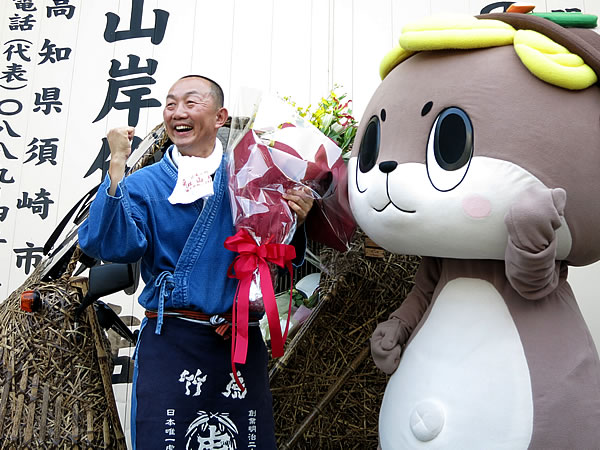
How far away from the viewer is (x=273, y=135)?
1981 millimetres

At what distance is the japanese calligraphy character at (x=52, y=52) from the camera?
12.8 ft

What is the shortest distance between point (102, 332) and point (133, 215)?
1.88ft

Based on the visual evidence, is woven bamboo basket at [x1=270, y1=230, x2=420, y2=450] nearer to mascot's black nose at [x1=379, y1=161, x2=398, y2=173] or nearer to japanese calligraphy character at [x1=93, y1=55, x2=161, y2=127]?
→ mascot's black nose at [x1=379, y1=161, x2=398, y2=173]

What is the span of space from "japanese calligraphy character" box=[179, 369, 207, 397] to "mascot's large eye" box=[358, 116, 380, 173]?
31.3 inches

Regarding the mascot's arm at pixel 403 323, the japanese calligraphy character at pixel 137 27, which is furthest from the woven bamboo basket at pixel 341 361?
the japanese calligraphy character at pixel 137 27

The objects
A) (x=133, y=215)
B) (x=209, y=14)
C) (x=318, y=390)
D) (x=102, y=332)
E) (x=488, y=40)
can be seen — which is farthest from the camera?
(x=209, y=14)

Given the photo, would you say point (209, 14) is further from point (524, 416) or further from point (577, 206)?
point (524, 416)

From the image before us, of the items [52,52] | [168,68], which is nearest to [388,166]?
[168,68]

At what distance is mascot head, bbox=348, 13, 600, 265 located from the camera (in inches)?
65.8

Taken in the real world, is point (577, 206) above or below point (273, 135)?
below

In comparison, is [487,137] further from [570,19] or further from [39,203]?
[39,203]

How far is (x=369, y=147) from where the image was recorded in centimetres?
197

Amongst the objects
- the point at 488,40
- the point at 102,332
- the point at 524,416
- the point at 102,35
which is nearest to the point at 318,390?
the point at 102,332

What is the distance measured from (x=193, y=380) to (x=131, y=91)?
2361 mm
